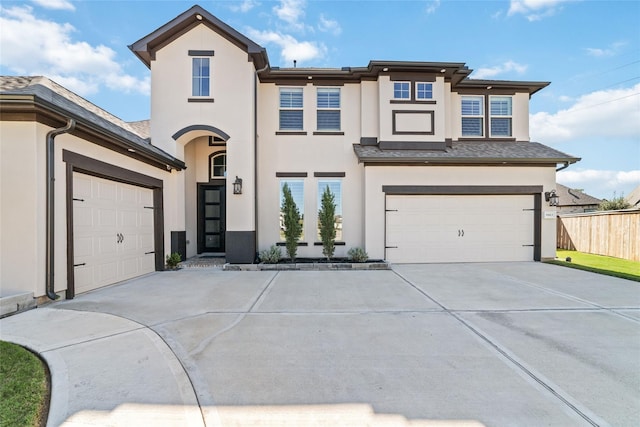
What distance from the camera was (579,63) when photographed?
42.5ft

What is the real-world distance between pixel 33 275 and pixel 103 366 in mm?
3191

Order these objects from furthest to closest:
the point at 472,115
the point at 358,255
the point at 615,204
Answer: the point at 615,204 → the point at 472,115 → the point at 358,255

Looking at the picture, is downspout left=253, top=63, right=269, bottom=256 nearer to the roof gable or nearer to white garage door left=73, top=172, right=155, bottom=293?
the roof gable

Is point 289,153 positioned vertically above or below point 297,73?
below

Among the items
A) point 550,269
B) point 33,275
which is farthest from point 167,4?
point 550,269

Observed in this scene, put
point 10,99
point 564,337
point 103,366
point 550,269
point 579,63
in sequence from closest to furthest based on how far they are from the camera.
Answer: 1. point 103,366
2. point 564,337
3. point 10,99
4. point 550,269
5. point 579,63

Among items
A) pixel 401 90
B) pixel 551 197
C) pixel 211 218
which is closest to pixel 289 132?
pixel 401 90

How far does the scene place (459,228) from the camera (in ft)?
32.2

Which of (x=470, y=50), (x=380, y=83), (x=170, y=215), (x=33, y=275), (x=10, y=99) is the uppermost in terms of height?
(x=470, y=50)

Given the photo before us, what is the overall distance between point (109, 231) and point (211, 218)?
425cm

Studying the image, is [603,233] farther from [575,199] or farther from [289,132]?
[575,199]

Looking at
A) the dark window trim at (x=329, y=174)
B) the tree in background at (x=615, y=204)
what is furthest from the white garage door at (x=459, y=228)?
the tree in background at (x=615, y=204)

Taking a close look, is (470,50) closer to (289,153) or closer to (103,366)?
(289,153)

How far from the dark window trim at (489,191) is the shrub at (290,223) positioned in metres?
3.01
